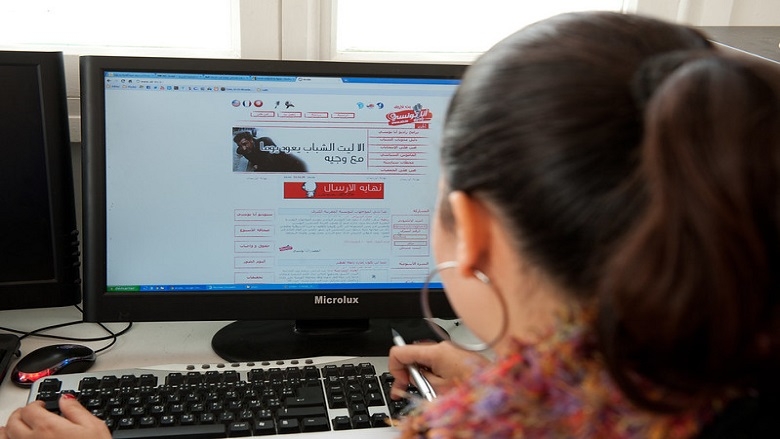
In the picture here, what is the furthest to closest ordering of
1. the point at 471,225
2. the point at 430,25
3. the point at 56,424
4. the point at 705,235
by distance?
1. the point at 430,25
2. the point at 56,424
3. the point at 471,225
4. the point at 705,235

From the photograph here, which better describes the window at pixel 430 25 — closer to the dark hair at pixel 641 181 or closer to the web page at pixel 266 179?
the web page at pixel 266 179

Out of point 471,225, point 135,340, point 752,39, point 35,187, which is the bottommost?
point 135,340

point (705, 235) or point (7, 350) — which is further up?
point (705, 235)

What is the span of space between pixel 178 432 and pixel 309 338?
31cm

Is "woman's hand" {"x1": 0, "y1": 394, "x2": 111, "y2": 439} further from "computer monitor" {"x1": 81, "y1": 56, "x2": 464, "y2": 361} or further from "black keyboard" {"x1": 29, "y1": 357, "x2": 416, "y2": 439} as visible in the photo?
"computer monitor" {"x1": 81, "y1": 56, "x2": 464, "y2": 361}

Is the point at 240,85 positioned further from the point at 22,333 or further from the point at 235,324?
the point at 22,333

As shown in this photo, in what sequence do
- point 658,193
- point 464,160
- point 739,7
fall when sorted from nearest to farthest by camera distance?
point 658,193 → point 464,160 → point 739,7

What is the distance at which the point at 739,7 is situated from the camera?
1397 millimetres

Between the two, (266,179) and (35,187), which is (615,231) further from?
(35,187)

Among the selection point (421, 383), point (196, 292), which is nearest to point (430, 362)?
point (421, 383)

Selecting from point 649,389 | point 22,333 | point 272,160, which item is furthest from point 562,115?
point 22,333

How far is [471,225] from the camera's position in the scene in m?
0.56

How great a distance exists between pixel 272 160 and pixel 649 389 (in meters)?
0.66

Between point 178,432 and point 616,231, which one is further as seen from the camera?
point 178,432
